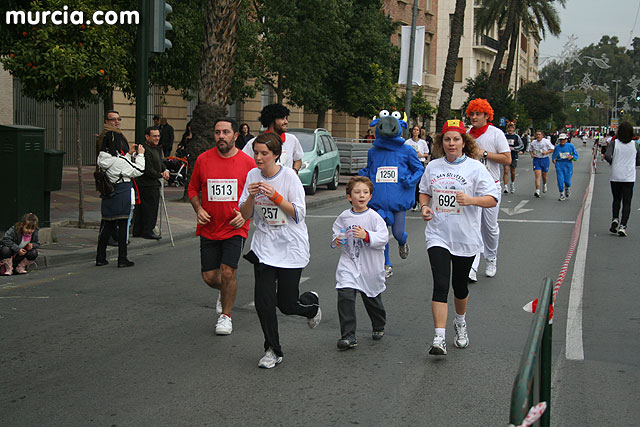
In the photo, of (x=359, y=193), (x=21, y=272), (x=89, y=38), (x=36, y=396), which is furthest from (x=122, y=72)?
(x=36, y=396)

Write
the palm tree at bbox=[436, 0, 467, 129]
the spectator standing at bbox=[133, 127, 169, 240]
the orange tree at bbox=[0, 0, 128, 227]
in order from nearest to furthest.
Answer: the orange tree at bbox=[0, 0, 128, 227] < the spectator standing at bbox=[133, 127, 169, 240] < the palm tree at bbox=[436, 0, 467, 129]

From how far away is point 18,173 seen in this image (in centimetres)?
1152

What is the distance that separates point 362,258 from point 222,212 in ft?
4.11

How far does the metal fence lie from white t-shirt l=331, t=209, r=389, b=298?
65.0 feet

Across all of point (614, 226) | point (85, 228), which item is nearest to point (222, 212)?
point (85, 228)

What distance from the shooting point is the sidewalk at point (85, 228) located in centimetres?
1101


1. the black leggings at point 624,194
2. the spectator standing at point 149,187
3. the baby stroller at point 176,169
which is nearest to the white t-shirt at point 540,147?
the black leggings at point 624,194

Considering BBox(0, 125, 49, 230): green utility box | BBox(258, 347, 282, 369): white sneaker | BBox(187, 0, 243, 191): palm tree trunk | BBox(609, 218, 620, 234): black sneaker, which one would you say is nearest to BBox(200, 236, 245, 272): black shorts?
BBox(258, 347, 282, 369): white sneaker

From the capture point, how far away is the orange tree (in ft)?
40.8

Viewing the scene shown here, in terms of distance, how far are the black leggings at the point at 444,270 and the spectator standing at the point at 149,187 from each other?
6978mm

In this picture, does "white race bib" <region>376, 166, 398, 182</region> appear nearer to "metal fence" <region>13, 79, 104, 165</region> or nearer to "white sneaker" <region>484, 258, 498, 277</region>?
"white sneaker" <region>484, 258, 498, 277</region>

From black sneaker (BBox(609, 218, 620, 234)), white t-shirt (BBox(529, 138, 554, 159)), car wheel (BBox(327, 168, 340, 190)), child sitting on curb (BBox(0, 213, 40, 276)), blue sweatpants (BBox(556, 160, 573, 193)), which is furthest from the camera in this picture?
car wheel (BBox(327, 168, 340, 190))

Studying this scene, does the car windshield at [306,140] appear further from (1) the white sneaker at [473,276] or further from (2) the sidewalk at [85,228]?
(1) the white sneaker at [473,276]

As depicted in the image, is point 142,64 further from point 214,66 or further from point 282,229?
point 282,229
